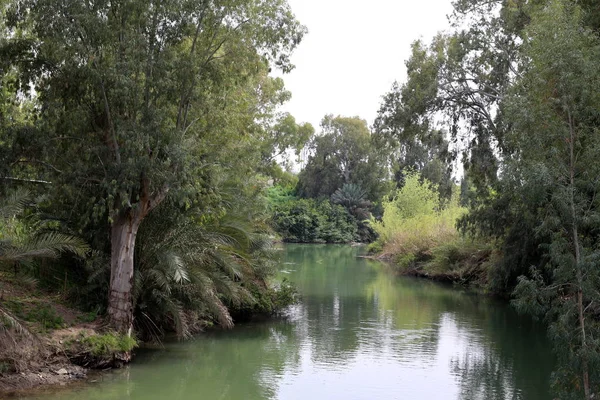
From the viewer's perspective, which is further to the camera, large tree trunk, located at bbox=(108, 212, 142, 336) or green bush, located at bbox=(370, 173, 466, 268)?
green bush, located at bbox=(370, 173, 466, 268)

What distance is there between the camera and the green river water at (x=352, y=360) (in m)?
10.8

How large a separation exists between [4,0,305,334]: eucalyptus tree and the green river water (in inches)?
61.3

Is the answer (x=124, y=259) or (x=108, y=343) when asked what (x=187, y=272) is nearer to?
(x=124, y=259)

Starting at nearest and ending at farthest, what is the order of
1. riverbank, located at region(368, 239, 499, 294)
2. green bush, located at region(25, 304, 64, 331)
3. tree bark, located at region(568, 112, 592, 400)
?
tree bark, located at region(568, 112, 592, 400)
green bush, located at region(25, 304, 64, 331)
riverbank, located at region(368, 239, 499, 294)

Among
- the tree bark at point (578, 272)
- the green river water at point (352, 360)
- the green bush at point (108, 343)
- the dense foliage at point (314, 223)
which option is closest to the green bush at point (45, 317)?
the green bush at point (108, 343)

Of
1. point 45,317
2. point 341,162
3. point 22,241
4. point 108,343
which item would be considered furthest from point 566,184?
point 341,162

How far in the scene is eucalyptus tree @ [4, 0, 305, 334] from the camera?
36.0 ft

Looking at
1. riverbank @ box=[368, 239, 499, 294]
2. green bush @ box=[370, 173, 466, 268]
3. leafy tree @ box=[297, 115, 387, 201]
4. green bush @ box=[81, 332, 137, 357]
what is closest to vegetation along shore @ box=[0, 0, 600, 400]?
green bush @ box=[81, 332, 137, 357]

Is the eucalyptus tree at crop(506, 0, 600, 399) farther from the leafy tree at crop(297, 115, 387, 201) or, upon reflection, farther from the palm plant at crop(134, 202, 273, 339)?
the leafy tree at crop(297, 115, 387, 201)

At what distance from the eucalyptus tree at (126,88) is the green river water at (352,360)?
5.10 ft

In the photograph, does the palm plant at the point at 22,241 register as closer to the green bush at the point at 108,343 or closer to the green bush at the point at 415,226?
the green bush at the point at 108,343

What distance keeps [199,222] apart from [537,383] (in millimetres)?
7391

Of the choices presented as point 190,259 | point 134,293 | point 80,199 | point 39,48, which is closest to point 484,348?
point 190,259

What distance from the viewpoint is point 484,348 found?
15070 millimetres
